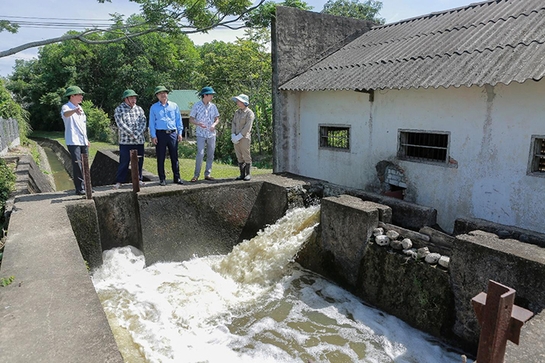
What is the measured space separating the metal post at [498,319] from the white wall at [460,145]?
180 inches

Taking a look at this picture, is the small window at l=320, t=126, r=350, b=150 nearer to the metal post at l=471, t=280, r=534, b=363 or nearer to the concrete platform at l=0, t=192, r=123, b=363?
the concrete platform at l=0, t=192, r=123, b=363

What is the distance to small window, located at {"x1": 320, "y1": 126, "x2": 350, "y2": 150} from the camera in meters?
8.85

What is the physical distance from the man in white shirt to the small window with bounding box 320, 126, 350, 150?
522 cm

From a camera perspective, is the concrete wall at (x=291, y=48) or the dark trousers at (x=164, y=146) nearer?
the dark trousers at (x=164, y=146)

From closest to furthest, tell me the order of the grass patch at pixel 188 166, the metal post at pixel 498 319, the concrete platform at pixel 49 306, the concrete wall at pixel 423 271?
the metal post at pixel 498 319 < the concrete platform at pixel 49 306 < the concrete wall at pixel 423 271 < the grass patch at pixel 188 166

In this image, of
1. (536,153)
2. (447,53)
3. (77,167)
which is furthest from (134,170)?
(536,153)

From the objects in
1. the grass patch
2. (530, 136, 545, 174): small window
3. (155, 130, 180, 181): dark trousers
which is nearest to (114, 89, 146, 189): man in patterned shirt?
(155, 130, 180, 181): dark trousers

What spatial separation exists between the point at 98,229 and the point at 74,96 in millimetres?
2137

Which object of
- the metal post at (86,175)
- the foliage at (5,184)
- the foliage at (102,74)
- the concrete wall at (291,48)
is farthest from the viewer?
the foliage at (102,74)

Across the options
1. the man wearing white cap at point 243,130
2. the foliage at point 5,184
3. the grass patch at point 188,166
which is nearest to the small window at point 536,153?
the man wearing white cap at point 243,130

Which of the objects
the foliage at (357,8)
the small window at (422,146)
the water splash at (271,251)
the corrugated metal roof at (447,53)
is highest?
the foliage at (357,8)

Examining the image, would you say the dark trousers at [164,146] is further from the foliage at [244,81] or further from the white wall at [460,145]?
the foliage at [244,81]

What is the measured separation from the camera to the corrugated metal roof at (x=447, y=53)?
18.7 ft

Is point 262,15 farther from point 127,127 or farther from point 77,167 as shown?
point 77,167
